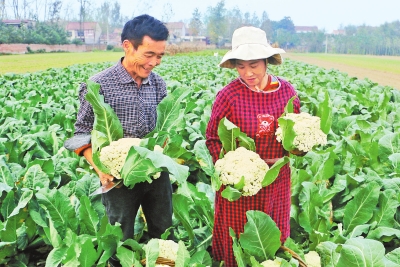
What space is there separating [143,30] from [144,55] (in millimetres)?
136

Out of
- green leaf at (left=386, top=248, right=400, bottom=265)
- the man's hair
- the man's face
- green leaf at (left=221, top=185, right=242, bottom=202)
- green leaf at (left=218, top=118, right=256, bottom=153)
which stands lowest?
green leaf at (left=386, top=248, right=400, bottom=265)

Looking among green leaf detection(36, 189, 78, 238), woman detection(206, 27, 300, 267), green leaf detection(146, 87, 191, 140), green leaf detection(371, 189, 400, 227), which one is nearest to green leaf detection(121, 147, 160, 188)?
Result: green leaf detection(146, 87, 191, 140)

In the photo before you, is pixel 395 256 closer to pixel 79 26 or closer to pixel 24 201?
pixel 24 201

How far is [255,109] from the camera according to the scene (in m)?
2.62

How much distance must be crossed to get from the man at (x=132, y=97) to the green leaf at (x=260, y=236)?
602 mm

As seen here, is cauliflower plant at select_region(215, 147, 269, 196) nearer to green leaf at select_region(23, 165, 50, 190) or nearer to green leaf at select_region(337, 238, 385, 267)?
green leaf at select_region(337, 238, 385, 267)

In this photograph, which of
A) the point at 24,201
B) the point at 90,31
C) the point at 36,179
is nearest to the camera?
the point at 24,201

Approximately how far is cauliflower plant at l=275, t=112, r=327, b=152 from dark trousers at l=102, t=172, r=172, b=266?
848mm

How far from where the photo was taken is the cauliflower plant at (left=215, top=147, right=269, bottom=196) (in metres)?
2.49

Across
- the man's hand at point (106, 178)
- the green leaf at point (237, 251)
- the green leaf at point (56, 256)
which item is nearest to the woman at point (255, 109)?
the green leaf at point (237, 251)

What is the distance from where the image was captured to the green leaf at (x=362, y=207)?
3543 mm

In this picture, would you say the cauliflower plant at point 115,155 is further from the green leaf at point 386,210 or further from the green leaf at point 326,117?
the green leaf at point 386,210

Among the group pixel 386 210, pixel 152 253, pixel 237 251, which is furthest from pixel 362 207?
pixel 152 253

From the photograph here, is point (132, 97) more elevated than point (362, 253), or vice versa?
point (132, 97)
